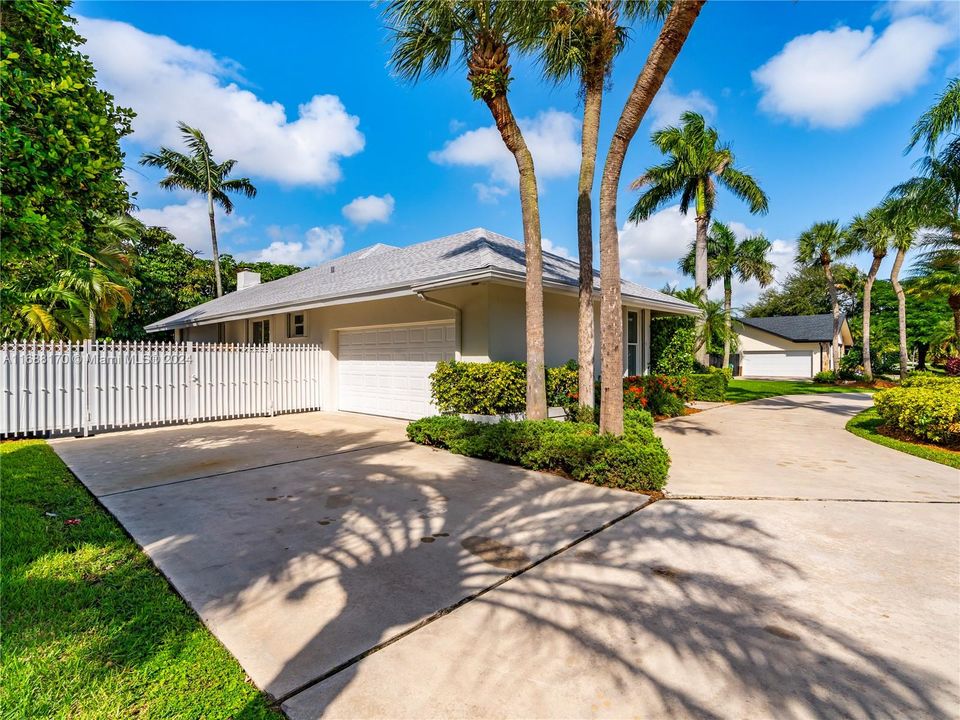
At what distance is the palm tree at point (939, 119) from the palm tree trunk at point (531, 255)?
10225 millimetres

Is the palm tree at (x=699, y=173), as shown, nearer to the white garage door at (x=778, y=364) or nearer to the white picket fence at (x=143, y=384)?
the white picket fence at (x=143, y=384)

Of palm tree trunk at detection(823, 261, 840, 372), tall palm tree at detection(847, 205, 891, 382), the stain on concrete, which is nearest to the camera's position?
the stain on concrete

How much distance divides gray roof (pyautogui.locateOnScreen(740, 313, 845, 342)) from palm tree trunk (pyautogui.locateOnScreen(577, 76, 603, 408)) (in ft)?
99.4

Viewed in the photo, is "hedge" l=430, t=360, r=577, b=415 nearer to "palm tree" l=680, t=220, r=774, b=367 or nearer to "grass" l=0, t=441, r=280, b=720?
"grass" l=0, t=441, r=280, b=720

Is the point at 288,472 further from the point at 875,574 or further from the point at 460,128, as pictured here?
the point at 460,128

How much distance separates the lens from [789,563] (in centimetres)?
369

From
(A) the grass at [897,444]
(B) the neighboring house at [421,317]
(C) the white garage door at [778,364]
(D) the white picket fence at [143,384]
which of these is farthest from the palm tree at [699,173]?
(C) the white garage door at [778,364]

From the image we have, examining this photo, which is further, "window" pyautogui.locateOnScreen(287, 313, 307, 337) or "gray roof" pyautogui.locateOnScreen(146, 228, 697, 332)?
"window" pyautogui.locateOnScreen(287, 313, 307, 337)

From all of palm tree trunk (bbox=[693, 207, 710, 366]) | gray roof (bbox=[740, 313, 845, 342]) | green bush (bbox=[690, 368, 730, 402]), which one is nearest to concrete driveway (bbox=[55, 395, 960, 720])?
green bush (bbox=[690, 368, 730, 402])

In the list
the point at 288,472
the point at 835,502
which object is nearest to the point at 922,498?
the point at 835,502

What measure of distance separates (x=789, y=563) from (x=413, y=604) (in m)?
3.00

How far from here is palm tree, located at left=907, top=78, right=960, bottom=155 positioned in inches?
403

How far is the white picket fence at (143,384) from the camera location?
9070 millimetres

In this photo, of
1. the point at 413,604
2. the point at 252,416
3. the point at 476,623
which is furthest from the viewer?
the point at 252,416
